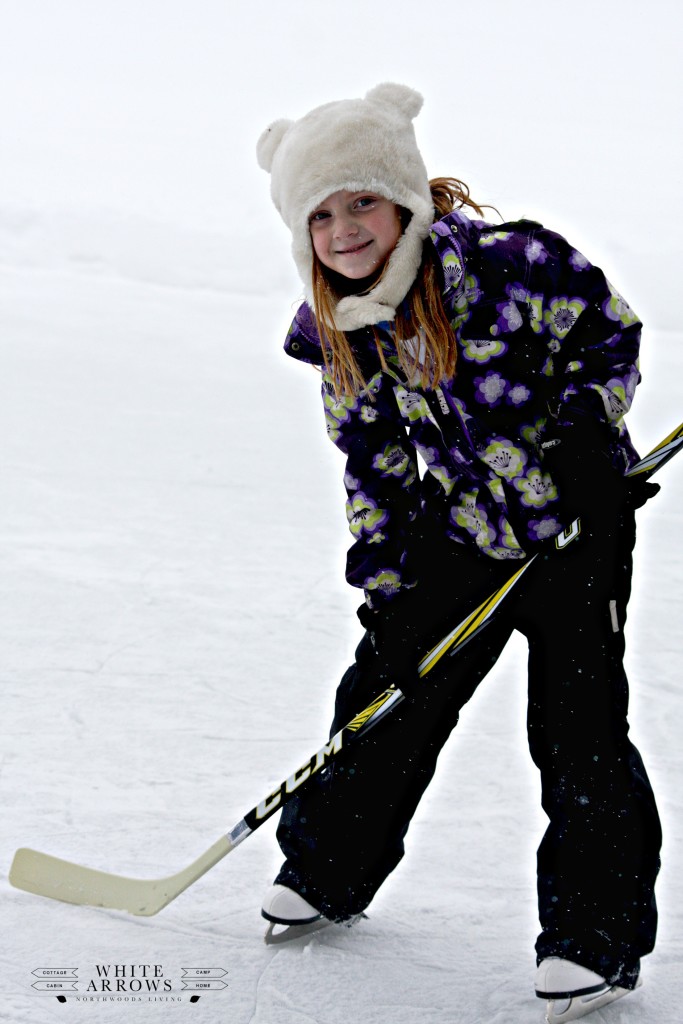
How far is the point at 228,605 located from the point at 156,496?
45.0 inches

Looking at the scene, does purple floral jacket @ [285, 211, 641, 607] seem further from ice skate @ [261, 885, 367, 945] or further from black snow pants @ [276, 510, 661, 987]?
ice skate @ [261, 885, 367, 945]

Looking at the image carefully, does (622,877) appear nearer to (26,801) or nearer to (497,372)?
(497,372)

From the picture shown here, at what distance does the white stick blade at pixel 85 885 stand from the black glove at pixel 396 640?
1.49 ft

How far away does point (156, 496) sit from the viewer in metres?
4.11

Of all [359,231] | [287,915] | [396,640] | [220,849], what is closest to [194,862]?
[220,849]

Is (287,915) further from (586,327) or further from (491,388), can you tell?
(586,327)

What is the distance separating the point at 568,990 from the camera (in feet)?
4.82

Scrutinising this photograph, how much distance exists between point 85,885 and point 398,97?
1.25m

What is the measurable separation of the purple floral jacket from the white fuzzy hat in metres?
0.05

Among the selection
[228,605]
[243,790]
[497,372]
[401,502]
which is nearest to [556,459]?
[497,372]

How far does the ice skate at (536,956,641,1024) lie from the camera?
4.83 feet

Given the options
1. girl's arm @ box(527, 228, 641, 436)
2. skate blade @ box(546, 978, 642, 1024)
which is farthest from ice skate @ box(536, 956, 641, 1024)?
girl's arm @ box(527, 228, 641, 436)

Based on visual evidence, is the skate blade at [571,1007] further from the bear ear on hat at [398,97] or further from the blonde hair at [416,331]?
the bear ear on hat at [398,97]

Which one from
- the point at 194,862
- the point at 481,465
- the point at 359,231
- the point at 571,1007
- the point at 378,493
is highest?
the point at 359,231
